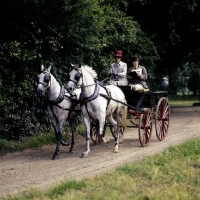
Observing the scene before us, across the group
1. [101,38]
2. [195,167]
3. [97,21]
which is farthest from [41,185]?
[101,38]

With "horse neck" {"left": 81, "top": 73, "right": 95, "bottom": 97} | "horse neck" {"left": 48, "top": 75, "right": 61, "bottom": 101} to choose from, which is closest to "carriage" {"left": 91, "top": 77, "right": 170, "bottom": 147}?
"horse neck" {"left": 81, "top": 73, "right": 95, "bottom": 97}

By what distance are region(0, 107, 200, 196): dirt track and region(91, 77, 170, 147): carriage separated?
Result: 0.91 feet

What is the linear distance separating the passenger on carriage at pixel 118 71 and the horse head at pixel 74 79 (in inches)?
85.2

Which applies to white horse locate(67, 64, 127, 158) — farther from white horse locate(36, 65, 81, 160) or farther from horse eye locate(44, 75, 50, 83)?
horse eye locate(44, 75, 50, 83)

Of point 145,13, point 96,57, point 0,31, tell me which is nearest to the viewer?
point 0,31

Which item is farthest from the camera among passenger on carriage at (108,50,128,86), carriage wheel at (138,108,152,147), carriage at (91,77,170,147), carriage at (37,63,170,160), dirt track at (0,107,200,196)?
passenger on carriage at (108,50,128,86)

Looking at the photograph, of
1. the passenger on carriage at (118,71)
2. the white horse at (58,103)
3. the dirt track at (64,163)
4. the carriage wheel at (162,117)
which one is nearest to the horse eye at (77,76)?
the white horse at (58,103)

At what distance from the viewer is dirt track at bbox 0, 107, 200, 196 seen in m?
8.59

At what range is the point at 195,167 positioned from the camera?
9.20 m

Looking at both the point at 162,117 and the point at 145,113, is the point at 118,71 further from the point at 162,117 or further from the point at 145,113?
the point at 162,117

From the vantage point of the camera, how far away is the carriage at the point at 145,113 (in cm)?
1263

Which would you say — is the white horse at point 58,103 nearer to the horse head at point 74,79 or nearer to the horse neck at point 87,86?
the horse neck at point 87,86

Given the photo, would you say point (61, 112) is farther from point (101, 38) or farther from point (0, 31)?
point (101, 38)

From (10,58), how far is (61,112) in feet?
10.0
